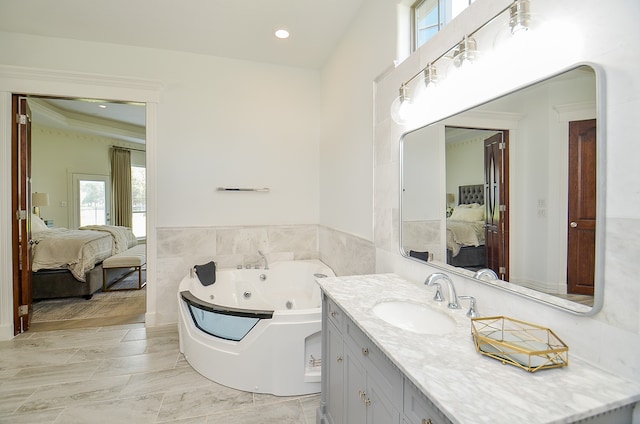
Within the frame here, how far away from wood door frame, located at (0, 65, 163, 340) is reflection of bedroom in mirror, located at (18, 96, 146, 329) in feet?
0.52

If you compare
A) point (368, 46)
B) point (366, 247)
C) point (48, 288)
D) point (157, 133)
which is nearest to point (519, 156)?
point (366, 247)

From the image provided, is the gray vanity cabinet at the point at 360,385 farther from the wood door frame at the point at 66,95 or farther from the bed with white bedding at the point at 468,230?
the wood door frame at the point at 66,95

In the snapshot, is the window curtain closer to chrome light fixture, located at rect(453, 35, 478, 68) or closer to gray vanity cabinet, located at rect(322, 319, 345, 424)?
gray vanity cabinet, located at rect(322, 319, 345, 424)

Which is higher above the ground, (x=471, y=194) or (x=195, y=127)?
(x=195, y=127)

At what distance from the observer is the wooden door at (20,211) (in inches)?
109

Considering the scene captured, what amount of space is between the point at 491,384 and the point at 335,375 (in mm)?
937

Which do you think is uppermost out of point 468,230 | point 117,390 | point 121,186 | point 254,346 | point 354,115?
point 354,115

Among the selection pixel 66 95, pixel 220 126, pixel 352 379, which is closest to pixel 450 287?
pixel 352 379

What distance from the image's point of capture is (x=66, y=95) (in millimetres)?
2844

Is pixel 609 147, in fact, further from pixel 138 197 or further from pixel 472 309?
pixel 138 197

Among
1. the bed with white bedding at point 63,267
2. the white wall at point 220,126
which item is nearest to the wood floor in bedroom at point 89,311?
the bed with white bedding at point 63,267

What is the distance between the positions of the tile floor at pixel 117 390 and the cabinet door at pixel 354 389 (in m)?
0.61

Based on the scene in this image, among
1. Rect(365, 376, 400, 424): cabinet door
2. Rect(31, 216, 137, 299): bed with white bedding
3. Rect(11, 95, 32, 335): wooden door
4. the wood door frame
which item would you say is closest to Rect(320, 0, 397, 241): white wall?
Rect(365, 376, 400, 424): cabinet door

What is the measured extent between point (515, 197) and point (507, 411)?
2.49 feet
